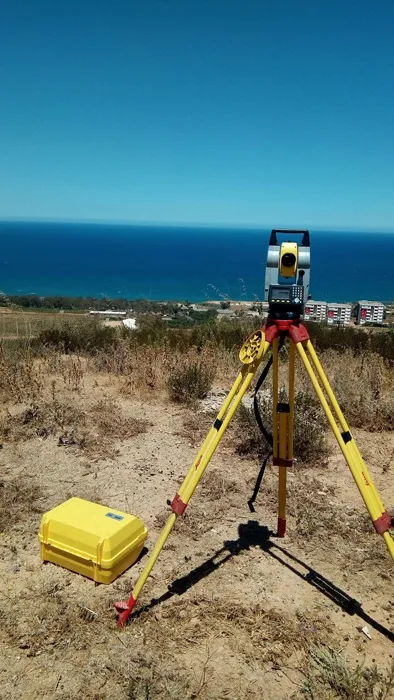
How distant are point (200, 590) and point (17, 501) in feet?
5.86

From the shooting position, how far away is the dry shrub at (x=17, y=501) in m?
3.66

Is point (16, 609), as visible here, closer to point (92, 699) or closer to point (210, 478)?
point (92, 699)

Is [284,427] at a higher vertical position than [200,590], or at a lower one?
higher

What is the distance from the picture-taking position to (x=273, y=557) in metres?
3.37

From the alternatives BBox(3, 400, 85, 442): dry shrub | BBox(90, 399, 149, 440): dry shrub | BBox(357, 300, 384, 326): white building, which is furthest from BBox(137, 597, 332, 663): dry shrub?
BBox(357, 300, 384, 326): white building

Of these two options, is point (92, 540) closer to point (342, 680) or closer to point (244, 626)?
point (244, 626)

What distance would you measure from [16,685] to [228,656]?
3.50 ft

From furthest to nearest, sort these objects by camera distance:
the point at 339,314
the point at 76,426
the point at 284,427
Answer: the point at 339,314 → the point at 76,426 → the point at 284,427

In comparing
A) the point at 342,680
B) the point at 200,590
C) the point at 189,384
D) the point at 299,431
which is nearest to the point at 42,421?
the point at 189,384

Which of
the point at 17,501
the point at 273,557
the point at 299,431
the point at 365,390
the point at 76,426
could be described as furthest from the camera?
the point at 365,390

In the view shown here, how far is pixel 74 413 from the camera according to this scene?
5520 millimetres

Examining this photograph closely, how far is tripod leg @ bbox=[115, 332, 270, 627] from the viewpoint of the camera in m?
2.56

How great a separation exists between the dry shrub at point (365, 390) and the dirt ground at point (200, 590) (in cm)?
95

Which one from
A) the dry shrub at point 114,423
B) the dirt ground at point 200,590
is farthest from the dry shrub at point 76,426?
the dirt ground at point 200,590
